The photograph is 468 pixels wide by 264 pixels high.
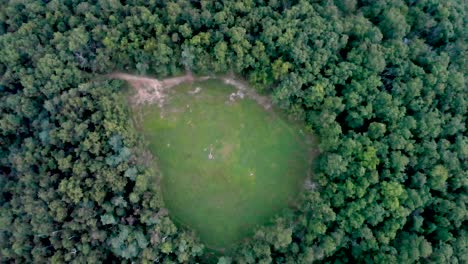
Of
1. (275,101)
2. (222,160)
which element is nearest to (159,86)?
(222,160)

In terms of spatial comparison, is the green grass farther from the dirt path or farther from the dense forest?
the dense forest

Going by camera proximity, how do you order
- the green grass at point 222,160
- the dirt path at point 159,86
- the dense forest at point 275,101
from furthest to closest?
the dirt path at point 159,86, the green grass at point 222,160, the dense forest at point 275,101

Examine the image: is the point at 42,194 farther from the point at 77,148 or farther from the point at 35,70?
the point at 35,70

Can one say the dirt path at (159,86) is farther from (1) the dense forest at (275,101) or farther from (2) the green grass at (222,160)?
(1) the dense forest at (275,101)

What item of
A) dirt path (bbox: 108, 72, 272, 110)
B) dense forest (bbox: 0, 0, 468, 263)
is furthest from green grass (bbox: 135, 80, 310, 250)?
dense forest (bbox: 0, 0, 468, 263)

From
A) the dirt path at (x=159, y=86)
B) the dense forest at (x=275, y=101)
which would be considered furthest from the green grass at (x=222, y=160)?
the dense forest at (x=275, y=101)

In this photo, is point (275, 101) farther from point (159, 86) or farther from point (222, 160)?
point (159, 86)

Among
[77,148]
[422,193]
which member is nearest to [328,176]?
[422,193]

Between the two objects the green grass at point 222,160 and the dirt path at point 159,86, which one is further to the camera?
the dirt path at point 159,86
